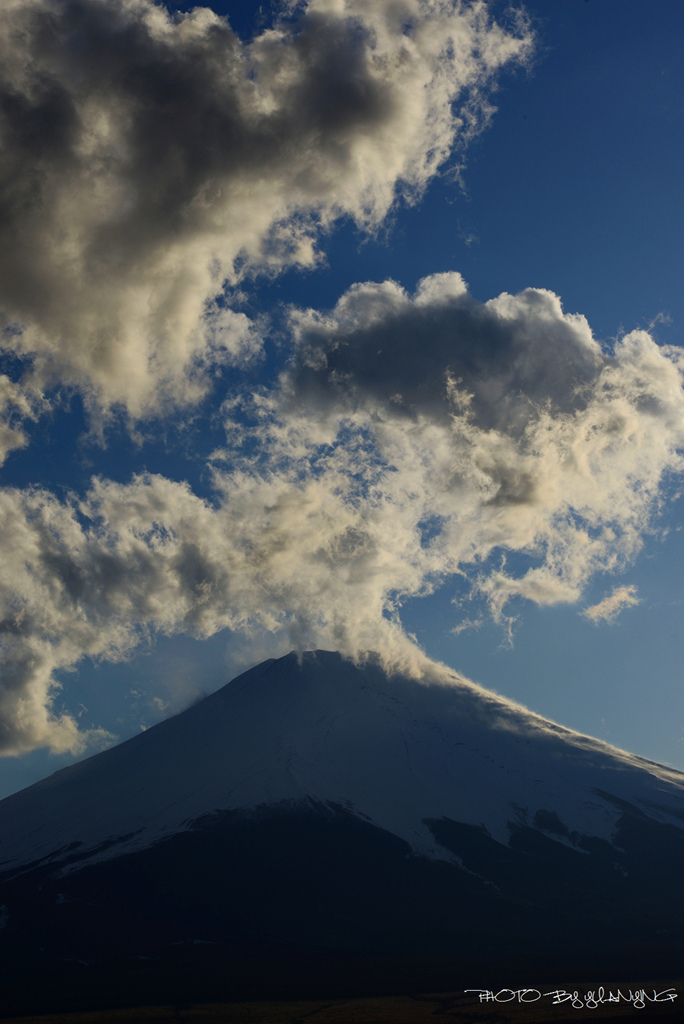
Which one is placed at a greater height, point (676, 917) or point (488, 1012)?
point (488, 1012)

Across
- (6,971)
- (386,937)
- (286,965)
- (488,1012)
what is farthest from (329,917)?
(488,1012)

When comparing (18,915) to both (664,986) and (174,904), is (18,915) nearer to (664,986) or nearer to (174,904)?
(174,904)

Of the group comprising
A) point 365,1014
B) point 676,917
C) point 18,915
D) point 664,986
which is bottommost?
point 676,917

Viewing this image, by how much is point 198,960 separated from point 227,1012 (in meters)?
48.9

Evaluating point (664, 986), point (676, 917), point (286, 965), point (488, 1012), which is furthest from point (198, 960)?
point (676, 917)

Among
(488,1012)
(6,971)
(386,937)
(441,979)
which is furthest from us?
(386,937)

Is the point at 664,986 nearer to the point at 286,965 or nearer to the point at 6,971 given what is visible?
the point at 286,965

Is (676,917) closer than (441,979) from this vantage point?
No

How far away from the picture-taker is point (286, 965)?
151375 millimetres

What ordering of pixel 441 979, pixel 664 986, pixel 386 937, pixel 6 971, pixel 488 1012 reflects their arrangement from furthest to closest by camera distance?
pixel 386 937 < pixel 6 971 < pixel 441 979 < pixel 664 986 < pixel 488 1012
